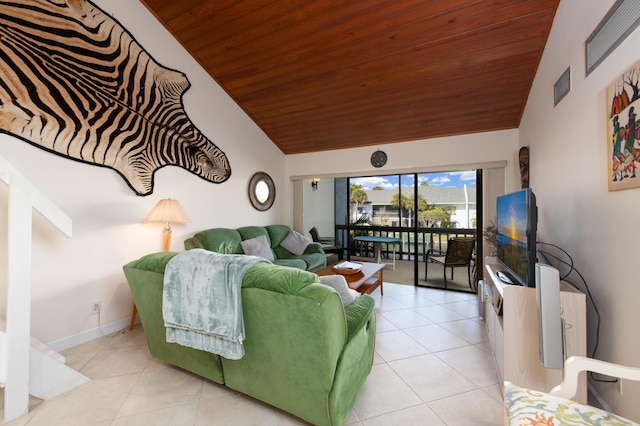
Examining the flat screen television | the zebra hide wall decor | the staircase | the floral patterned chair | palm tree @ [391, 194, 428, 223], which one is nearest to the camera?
the floral patterned chair

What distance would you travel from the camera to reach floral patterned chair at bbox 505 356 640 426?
936mm

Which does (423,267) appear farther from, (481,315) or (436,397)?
(436,397)

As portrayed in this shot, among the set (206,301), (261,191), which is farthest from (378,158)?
(206,301)

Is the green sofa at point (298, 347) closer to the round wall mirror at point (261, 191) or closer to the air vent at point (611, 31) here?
the air vent at point (611, 31)

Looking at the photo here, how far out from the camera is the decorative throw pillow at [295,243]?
446 cm

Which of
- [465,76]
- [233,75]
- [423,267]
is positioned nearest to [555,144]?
[465,76]

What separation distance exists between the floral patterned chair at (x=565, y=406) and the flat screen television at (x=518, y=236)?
0.72 meters

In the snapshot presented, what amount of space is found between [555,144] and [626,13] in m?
1.09

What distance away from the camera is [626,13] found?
1.30 metres

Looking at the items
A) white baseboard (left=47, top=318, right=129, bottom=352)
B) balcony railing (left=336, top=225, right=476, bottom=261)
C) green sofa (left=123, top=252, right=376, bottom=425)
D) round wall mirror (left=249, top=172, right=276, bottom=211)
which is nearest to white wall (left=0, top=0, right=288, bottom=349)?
white baseboard (left=47, top=318, right=129, bottom=352)

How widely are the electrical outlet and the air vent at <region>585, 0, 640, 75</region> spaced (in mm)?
4187

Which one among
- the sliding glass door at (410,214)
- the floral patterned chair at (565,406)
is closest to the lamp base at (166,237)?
the floral patterned chair at (565,406)

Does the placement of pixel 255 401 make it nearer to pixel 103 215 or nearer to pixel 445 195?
pixel 103 215

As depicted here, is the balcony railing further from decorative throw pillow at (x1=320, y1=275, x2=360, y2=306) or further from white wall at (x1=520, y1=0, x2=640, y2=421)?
decorative throw pillow at (x1=320, y1=275, x2=360, y2=306)
